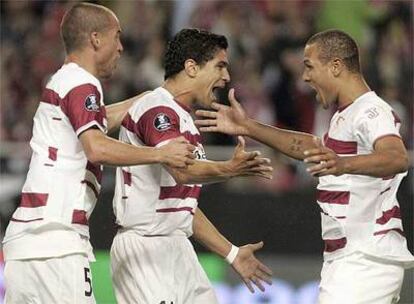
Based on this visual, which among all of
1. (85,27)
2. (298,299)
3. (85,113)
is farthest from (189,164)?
(298,299)

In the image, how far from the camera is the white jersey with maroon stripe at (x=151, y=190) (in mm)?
6914

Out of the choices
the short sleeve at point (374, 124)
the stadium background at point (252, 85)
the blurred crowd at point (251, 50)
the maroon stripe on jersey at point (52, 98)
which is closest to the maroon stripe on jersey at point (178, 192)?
the maroon stripe on jersey at point (52, 98)

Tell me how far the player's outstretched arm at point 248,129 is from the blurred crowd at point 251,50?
436 centimetres

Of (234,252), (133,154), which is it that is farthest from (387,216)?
(133,154)

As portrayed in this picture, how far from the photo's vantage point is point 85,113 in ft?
21.2

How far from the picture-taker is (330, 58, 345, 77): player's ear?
701 centimetres

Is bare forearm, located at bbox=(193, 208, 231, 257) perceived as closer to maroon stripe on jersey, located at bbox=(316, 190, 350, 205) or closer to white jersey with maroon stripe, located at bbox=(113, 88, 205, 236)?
white jersey with maroon stripe, located at bbox=(113, 88, 205, 236)

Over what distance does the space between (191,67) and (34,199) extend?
3.89ft

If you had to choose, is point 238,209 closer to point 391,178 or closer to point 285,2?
point 285,2

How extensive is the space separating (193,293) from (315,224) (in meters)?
3.56

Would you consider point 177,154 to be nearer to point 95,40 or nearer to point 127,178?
point 127,178

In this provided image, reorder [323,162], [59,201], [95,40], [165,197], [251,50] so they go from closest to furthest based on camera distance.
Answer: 1. [323,162]
2. [59,201]
3. [95,40]
4. [165,197]
5. [251,50]

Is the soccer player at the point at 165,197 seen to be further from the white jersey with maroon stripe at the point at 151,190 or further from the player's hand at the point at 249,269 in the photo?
the player's hand at the point at 249,269

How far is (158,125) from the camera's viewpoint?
22.1ft
